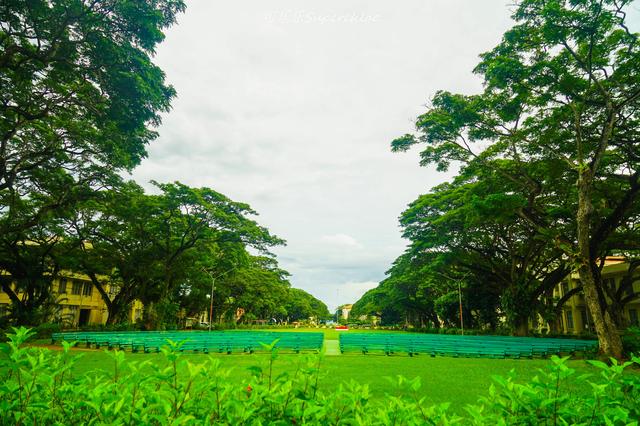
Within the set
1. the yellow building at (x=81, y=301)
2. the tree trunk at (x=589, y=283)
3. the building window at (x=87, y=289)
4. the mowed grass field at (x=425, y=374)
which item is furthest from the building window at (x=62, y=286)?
the tree trunk at (x=589, y=283)

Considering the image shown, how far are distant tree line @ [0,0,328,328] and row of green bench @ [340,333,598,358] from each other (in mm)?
14737

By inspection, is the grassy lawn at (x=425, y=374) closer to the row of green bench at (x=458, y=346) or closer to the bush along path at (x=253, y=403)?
the row of green bench at (x=458, y=346)

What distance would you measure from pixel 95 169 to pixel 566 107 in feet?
80.3

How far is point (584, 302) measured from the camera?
43.5 metres

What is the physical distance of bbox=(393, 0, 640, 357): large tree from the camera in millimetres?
14422

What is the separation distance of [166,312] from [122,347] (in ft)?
60.6

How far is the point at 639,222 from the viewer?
911 inches

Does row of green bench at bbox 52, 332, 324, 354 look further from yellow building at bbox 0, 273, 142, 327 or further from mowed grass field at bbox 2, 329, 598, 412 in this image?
yellow building at bbox 0, 273, 142, 327

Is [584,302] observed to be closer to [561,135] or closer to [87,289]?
[561,135]

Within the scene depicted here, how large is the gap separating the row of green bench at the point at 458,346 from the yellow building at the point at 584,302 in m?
16.1

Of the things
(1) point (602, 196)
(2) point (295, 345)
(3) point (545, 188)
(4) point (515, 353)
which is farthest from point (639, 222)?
(2) point (295, 345)

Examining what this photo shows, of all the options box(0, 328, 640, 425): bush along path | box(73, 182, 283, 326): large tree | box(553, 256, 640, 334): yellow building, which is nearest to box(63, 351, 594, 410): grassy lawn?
box(0, 328, 640, 425): bush along path

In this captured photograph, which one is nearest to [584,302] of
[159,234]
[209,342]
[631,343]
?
[631,343]

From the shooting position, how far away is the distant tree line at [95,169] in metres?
11.9
